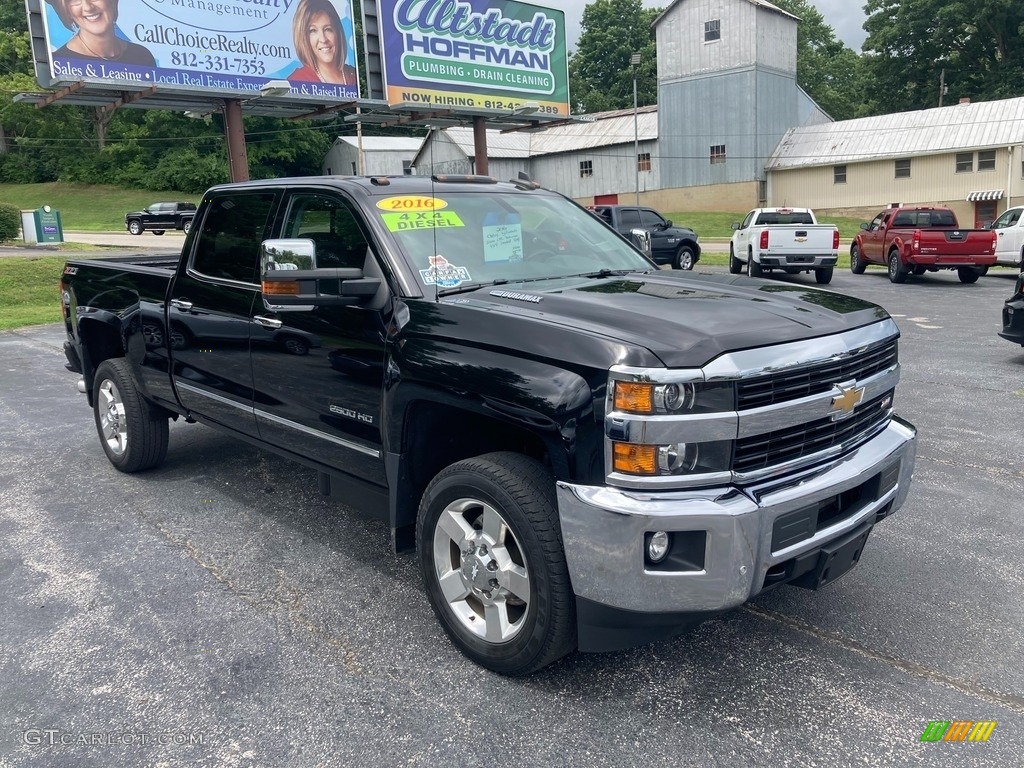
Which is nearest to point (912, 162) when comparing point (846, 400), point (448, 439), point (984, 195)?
point (984, 195)

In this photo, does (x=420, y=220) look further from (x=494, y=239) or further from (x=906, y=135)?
(x=906, y=135)

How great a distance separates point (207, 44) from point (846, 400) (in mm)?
22523

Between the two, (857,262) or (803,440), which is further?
(857,262)

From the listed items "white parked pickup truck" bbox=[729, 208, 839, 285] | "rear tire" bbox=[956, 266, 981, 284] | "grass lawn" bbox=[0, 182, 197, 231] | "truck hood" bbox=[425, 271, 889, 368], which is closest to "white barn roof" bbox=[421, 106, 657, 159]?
"grass lawn" bbox=[0, 182, 197, 231]

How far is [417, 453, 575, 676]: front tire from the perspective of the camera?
292 cm

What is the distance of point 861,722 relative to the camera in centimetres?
290

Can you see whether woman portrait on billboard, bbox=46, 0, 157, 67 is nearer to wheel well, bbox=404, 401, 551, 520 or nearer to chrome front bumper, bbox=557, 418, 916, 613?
wheel well, bbox=404, 401, 551, 520

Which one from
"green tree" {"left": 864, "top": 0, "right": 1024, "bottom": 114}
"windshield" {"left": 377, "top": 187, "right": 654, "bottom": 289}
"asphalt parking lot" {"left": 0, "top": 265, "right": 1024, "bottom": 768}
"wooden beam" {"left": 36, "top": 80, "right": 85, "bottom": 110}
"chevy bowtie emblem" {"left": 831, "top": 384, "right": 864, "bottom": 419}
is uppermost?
"green tree" {"left": 864, "top": 0, "right": 1024, "bottom": 114}

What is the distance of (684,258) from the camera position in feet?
75.9

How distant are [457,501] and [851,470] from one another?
1.50 metres

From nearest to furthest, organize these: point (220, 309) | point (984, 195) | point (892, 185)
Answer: point (220, 309) < point (984, 195) < point (892, 185)

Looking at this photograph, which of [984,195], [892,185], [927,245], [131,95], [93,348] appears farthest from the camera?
[892,185]

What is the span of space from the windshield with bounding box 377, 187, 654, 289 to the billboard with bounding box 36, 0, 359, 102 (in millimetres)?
19270

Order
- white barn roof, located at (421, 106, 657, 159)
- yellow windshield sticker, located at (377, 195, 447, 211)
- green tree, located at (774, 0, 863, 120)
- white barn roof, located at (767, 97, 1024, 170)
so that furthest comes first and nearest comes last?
1. green tree, located at (774, 0, 863, 120)
2. white barn roof, located at (421, 106, 657, 159)
3. white barn roof, located at (767, 97, 1024, 170)
4. yellow windshield sticker, located at (377, 195, 447, 211)
